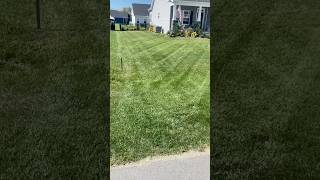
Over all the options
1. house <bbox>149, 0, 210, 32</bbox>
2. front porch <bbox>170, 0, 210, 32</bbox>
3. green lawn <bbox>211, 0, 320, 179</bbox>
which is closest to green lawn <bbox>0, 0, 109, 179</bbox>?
green lawn <bbox>211, 0, 320, 179</bbox>

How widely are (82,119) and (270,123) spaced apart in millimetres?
3017

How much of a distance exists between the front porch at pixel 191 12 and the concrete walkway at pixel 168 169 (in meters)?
18.4

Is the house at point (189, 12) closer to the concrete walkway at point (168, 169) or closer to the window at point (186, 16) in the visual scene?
the window at point (186, 16)

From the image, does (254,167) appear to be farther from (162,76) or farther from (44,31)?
(44,31)

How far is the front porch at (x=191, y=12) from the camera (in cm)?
2338

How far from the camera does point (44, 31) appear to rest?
1031 cm

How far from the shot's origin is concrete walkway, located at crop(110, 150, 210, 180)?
15.2 ft

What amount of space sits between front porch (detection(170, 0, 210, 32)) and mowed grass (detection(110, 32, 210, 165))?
428 inches

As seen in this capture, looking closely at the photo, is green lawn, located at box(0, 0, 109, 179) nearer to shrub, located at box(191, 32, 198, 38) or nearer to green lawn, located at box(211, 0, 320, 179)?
green lawn, located at box(211, 0, 320, 179)

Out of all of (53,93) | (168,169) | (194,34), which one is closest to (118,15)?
(53,93)

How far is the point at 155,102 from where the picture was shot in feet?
24.5

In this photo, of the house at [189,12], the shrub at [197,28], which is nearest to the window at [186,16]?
the house at [189,12]

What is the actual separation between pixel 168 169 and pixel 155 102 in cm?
275

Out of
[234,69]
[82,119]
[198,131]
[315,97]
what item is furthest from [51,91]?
[315,97]
